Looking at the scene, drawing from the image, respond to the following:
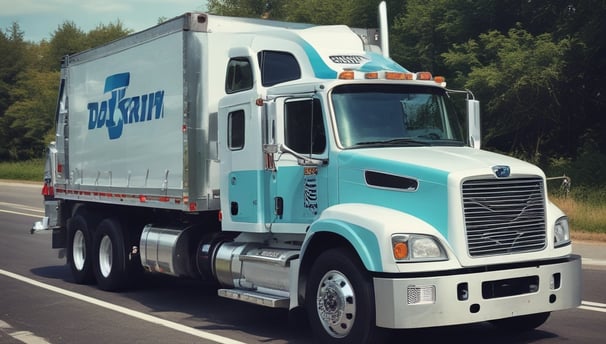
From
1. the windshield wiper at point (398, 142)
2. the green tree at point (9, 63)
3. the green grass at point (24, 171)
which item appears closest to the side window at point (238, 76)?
the windshield wiper at point (398, 142)

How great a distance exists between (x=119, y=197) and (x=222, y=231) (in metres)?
2.44

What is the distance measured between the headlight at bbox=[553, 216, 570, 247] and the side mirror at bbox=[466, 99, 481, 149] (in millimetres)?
1387

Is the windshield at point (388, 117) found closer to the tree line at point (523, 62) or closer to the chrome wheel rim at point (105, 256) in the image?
the chrome wheel rim at point (105, 256)

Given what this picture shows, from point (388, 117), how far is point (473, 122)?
116 centimetres

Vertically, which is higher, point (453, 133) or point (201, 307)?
point (453, 133)

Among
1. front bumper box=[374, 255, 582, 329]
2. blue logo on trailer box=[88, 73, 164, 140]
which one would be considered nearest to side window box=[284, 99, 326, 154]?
front bumper box=[374, 255, 582, 329]

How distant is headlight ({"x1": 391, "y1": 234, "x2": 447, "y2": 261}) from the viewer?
22.3 ft

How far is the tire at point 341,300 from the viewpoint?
6.95 meters

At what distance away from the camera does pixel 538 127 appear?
98.4 feet

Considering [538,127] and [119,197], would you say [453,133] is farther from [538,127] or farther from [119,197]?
[538,127]

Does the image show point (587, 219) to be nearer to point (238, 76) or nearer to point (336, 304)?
point (238, 76)

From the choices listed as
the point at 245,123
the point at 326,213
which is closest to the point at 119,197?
the point at 245,123

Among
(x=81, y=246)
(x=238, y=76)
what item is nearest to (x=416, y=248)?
(x=238, y=76)

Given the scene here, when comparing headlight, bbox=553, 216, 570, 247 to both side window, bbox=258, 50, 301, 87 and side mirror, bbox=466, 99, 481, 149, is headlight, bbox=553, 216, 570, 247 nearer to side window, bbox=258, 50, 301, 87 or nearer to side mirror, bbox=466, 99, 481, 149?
side mirror, bbox=466, 99, 481, 149
